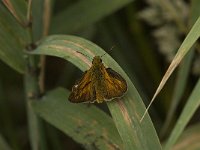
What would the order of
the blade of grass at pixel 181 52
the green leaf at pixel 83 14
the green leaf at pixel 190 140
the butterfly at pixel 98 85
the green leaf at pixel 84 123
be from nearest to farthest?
the blade of grass at pixel 181 52
the butterfly at pixel 98 85
the green leaf at pixel 84 123
the green leaf at pixel 190 140
the green leaf at pixel 83 14

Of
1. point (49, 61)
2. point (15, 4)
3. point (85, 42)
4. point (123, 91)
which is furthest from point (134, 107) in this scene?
point (49, 61)

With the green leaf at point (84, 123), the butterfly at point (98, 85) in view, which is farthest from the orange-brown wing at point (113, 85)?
the green leaf at point (84, 123)

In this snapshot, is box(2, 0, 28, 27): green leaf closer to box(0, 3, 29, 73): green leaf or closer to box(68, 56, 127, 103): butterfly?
box(0, 3, 29, 73): green leaf

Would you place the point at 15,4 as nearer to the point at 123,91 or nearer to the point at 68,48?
the point at 68,48

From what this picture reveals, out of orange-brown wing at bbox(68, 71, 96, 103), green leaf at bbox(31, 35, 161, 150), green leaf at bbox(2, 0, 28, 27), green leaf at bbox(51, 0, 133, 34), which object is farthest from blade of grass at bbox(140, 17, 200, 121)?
green leaf at bbox(51, 0, 133, 34)

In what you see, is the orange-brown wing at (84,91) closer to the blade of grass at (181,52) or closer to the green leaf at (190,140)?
the blade of grass at (181,52)

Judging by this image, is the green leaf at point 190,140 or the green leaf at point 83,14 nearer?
the green leaf at point 190,140

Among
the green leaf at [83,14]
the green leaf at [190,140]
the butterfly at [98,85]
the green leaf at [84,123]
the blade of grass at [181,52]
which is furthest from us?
the green leaf at [83,14]
